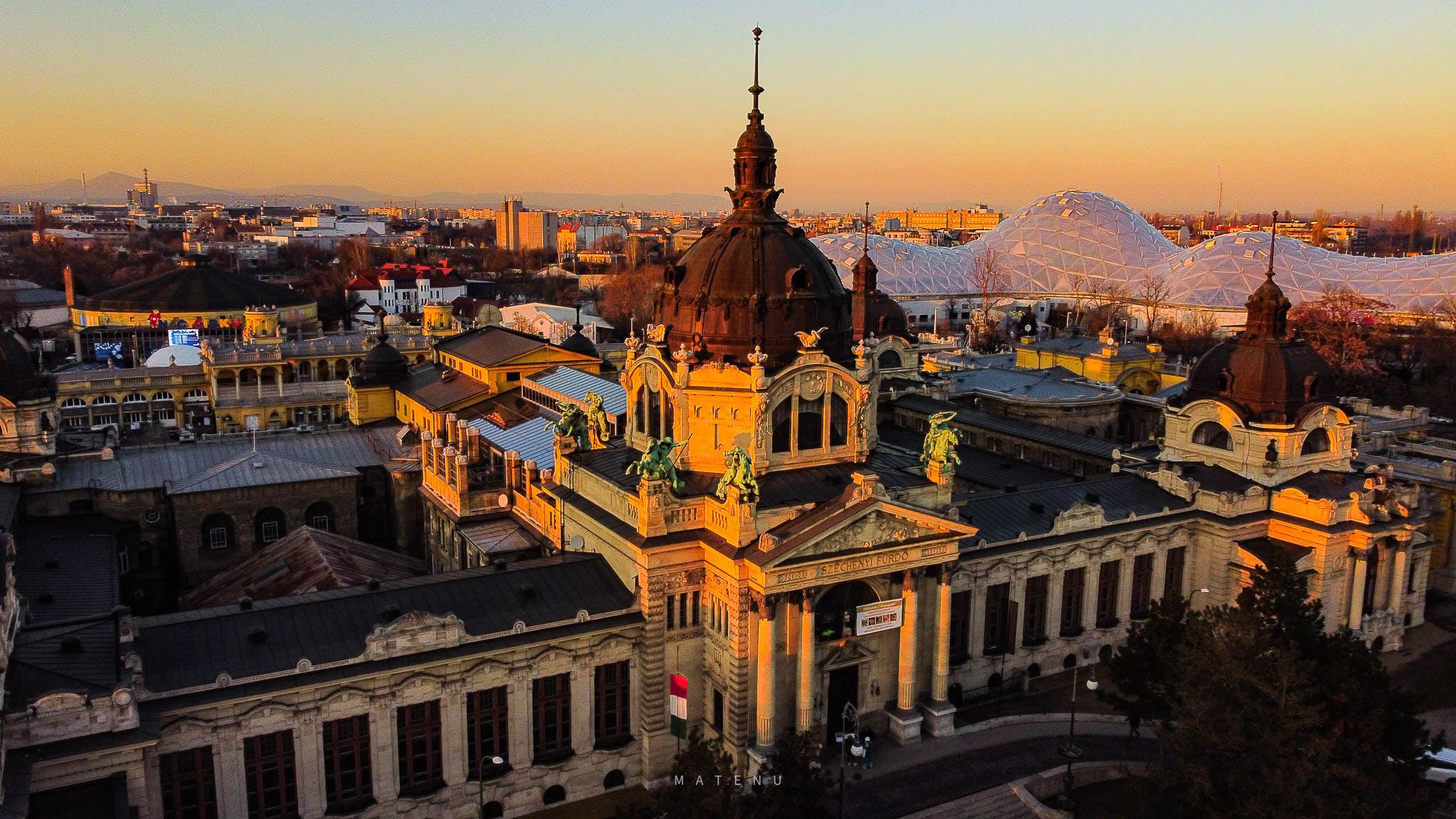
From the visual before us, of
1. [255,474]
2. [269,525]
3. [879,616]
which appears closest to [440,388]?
[255,474]

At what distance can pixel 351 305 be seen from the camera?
174 m

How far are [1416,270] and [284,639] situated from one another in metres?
172

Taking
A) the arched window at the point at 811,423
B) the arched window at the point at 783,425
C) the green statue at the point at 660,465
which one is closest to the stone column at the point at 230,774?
the green statue at the point at 660,465

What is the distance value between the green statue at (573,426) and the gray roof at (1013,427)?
25591 mm

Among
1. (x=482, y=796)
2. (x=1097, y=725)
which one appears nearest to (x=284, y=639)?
(x=482, y=796)

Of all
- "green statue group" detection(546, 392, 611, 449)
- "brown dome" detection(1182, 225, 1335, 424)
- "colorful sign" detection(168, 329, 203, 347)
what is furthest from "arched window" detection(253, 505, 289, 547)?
"colorful sign" detection(168, 329, 203, 347)

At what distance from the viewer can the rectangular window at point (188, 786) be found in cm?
3056

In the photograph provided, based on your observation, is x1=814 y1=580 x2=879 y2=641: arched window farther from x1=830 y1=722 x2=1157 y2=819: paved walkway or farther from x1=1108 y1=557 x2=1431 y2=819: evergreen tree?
x1=1108 y1=557 x2=1431 y2=819: evergreen tree

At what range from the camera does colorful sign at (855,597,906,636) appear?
38156mm

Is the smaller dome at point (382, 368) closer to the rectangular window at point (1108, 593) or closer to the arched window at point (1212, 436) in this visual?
the rectangular window at point (1108, 593)

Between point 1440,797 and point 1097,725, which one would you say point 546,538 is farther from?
point 1440,797

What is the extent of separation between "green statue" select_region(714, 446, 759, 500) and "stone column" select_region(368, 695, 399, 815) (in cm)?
1321

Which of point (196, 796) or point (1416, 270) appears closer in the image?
point (196, 796)

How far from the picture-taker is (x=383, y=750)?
33625mm
